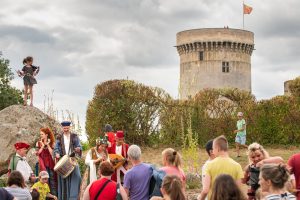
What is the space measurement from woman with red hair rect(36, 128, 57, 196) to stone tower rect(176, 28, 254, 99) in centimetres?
4310

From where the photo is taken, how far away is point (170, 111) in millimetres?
26312

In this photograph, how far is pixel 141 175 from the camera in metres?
9.80

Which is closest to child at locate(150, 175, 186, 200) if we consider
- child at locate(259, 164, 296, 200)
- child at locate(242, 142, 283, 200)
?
child at locate(259, 164, 296, 200)

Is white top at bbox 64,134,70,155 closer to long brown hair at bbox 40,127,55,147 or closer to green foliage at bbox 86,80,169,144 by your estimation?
long brown hair at bbox 40,127,55,147

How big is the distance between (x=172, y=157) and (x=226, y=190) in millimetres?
3288

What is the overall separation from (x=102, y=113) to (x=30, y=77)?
7.98 metres

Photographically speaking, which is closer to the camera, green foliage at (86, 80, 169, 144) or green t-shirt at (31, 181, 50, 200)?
green t-shirt at (31, 181, 50, 200)

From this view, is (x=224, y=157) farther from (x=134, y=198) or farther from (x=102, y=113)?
(x=102, y=113)

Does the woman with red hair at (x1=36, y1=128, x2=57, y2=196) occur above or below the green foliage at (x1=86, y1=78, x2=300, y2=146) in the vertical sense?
below

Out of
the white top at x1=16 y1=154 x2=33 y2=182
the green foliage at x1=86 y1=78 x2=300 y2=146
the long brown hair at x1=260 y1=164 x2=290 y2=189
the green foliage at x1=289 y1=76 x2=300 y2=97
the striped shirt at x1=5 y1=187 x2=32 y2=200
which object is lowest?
the striped shirt at x1=5 y1=187 x2=32 y2=200

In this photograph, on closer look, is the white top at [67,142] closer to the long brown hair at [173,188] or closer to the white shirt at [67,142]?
the white shirt at [67,142]

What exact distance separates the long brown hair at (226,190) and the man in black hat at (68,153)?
24.3ft

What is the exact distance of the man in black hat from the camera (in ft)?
44.7

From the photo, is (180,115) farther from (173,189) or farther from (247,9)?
(247,9)
